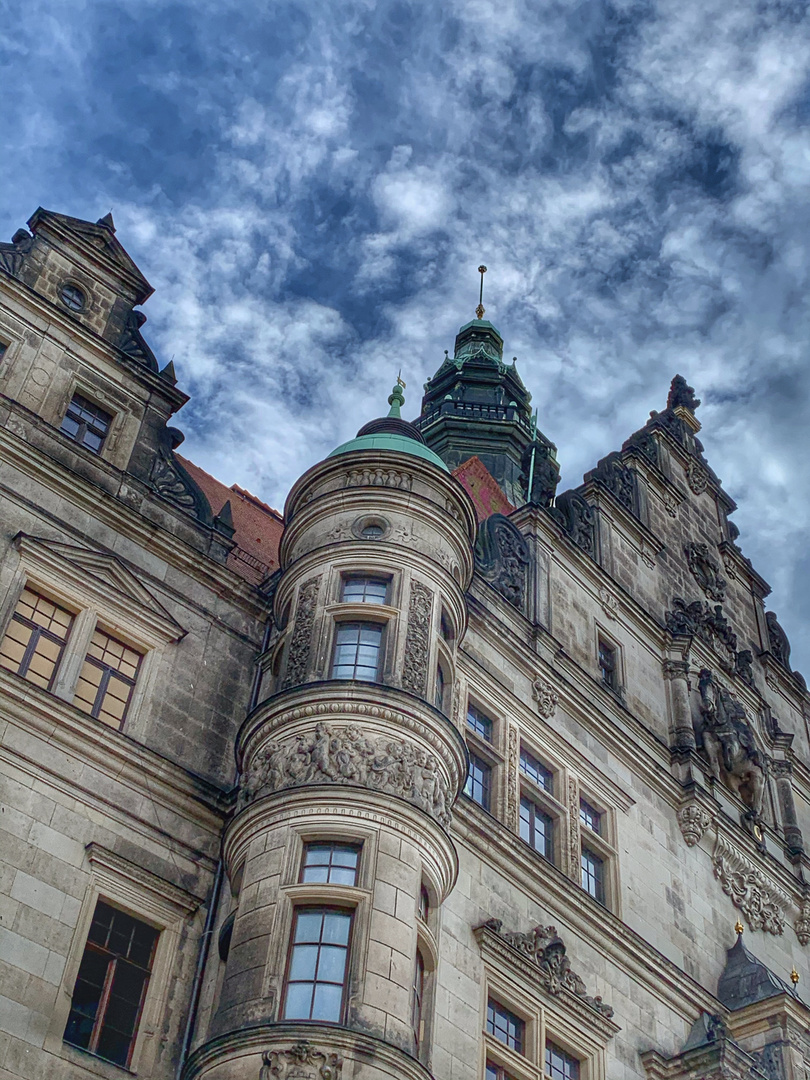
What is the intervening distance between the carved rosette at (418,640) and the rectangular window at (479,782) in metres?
2.31

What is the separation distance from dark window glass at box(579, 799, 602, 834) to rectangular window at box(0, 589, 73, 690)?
843 centimetres

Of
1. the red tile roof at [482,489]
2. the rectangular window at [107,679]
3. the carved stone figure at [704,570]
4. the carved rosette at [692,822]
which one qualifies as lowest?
the rectangular window at [107,679]

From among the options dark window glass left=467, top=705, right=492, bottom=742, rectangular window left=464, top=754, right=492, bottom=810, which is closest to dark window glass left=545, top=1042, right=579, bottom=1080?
rectangular window left=464, top=754, right=492, bottom=810

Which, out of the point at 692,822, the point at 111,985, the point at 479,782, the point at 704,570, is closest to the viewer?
the point at 111,985

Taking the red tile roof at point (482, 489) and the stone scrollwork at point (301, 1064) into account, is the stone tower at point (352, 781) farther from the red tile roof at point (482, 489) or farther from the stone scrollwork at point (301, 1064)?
the red tile roof at point (482, 489)

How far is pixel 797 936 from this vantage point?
24.8 m

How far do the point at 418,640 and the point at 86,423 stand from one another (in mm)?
6019

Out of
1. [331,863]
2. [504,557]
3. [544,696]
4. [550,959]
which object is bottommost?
[331,863]

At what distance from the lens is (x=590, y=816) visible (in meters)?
21.8

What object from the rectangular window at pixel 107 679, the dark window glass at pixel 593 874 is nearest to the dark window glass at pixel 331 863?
the rectangular window at pixel 107 679

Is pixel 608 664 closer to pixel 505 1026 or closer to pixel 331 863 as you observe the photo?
pixel 505 1026

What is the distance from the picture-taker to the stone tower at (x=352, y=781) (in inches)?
566

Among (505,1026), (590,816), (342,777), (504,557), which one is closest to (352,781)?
(342,777)

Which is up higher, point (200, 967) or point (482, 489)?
point (482, 489)
